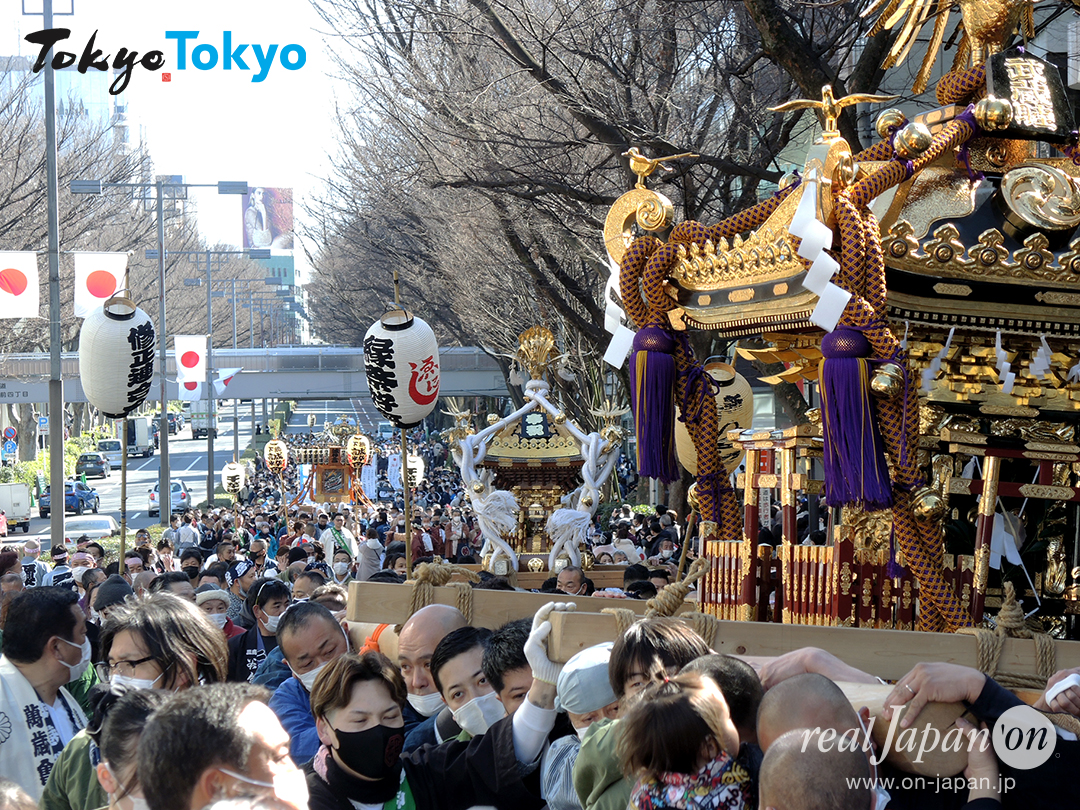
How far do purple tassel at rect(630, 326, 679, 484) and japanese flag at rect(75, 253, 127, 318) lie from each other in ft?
40.7

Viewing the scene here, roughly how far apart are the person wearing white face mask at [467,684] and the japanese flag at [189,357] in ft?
81.9

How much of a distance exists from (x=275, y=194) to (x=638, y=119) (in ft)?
439

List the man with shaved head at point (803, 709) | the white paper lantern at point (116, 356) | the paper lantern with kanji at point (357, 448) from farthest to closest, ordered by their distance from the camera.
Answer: the paper lantern with kanji at point (357, 448) < the white paper lantern at point (116, 356) < the man with shaved head at point (803, 709)

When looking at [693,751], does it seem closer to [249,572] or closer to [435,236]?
[249,572]

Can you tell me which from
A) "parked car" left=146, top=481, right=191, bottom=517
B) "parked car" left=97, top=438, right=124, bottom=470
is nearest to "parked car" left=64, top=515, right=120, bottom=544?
"parked car" left=146, top=481, right=191, bottom=517

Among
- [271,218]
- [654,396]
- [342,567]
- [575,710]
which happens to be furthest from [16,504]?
[271,218]

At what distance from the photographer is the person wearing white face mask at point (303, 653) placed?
493 cm

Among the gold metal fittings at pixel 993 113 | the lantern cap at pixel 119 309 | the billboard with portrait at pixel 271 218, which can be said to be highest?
the billboard with portrait at pixel 271 218

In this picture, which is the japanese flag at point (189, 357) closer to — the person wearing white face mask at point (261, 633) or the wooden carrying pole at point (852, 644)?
the person wearing white face mask at point (261, 633)

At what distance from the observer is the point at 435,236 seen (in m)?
29.2

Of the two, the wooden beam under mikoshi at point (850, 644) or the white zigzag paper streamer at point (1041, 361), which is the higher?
the white zigzag paper streamer at point (1041, 361)

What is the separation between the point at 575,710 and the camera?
389cm

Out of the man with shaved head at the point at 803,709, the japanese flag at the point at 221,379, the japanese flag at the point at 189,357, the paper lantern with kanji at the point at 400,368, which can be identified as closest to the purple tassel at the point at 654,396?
the paper lantern with kanji at the point at 400,368

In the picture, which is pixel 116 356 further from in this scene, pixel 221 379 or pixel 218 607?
pixel 221 379
